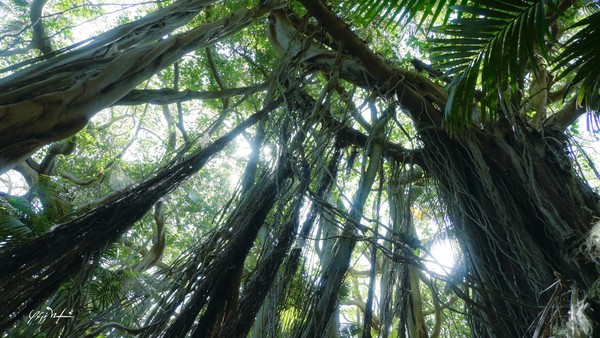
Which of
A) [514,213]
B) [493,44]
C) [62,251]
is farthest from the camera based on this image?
[514,213]

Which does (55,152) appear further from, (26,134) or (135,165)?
(26,134)

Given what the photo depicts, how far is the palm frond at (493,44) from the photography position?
1084 mm

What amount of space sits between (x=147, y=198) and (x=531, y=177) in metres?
1.58

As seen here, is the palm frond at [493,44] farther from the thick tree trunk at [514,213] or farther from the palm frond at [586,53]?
the thick tree trunk at [514,213]

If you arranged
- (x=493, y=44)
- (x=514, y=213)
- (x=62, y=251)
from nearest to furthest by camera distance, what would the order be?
(x=62, y=251) → (x=493, y=44) → (x=514, y=213)

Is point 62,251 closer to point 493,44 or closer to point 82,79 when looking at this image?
point 82,79

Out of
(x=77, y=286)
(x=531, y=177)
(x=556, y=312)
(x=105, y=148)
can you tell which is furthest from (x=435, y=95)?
(x=105, y=148)

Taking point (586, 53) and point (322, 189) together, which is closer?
point (586, 53)

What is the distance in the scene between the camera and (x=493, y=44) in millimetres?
1203

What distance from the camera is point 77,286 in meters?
1.08

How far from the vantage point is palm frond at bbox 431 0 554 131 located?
108cm

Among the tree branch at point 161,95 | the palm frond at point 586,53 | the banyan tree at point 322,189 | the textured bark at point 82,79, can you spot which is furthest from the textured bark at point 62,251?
the palm frond at point 586,53

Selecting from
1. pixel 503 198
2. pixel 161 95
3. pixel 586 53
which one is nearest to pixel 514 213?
pixel 503 198

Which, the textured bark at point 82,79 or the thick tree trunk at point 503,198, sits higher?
the thick tree trunk at point 503,198
